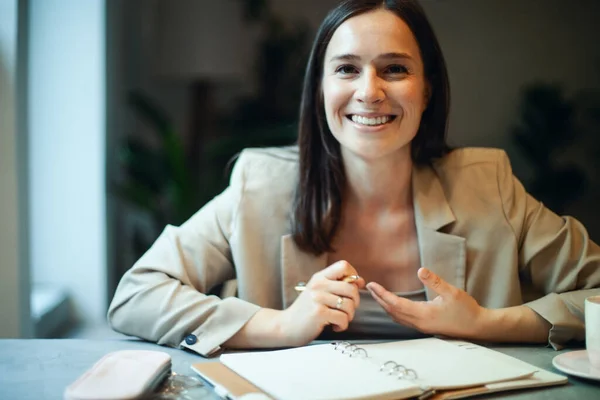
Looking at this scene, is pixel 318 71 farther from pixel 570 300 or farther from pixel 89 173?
pixel 89 173

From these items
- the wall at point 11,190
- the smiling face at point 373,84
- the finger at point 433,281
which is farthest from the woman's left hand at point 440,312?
the wall at point 11,190

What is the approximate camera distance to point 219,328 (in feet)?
Answer: 4.06

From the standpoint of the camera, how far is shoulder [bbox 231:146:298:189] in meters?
1.56

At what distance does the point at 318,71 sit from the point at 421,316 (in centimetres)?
64

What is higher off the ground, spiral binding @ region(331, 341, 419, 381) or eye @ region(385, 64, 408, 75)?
eye @ region(385, 64, 408, 75)

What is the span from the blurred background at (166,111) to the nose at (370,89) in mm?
859

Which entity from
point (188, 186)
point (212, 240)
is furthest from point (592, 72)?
point (212, 240)

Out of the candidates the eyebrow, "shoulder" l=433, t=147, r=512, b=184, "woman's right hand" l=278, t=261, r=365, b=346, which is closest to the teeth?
the eyebrow

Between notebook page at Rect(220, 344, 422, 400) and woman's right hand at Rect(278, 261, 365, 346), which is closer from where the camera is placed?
notebook page at Rect(220, 344, 422, 400)

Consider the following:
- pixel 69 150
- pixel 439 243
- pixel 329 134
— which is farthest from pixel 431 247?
pixel 69 150

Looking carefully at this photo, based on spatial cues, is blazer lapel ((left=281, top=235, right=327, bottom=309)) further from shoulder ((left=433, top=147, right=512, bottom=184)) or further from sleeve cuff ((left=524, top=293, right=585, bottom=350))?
sleeve cuff ((left=524, top=293, right=585, bottom=350))

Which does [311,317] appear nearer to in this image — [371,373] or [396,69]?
[371,373]

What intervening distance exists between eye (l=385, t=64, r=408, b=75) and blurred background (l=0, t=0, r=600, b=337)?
3.00ft

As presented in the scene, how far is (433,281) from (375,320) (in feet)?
0.94
